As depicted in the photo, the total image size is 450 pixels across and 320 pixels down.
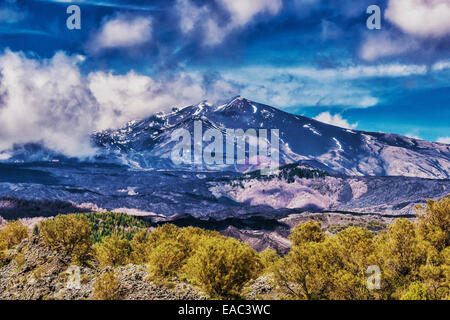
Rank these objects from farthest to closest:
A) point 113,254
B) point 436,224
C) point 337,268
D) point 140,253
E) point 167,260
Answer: point 140,253 < point 113,254 < point 436,224 < point 167,260 < point 337,268

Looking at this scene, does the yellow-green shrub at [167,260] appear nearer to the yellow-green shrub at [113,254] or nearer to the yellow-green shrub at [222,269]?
the yellow-green shrub at [222,269]

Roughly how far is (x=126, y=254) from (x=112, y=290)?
43025 millimetres

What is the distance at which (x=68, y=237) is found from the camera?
88562 mm

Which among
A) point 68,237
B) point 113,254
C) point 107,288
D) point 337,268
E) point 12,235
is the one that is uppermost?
point 68,237

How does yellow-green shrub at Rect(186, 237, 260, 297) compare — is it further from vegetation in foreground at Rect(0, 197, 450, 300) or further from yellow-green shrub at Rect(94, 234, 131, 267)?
yellow-green shrub at Rect(94, 234, 131, 267)

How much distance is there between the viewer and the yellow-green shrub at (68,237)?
85550mm

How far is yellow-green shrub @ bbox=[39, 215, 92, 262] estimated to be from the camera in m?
85.6

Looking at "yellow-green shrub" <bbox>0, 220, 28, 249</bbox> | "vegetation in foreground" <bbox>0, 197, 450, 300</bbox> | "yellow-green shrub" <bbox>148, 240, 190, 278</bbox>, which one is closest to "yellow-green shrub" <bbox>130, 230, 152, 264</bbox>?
"yellow-green shrub" <bbox>148, 240, 190, 278</bbox>

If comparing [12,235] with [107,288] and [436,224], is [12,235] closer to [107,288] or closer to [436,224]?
[107,288]

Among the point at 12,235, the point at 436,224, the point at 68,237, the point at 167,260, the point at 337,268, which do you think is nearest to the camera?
the point at 337,268

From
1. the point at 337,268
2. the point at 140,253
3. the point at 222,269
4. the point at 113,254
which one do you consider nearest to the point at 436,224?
the point at 337,268

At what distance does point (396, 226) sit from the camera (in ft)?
217

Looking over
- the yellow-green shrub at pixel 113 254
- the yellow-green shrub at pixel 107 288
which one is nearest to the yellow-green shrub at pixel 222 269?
the yellow-green shrub at pixel 107 288
